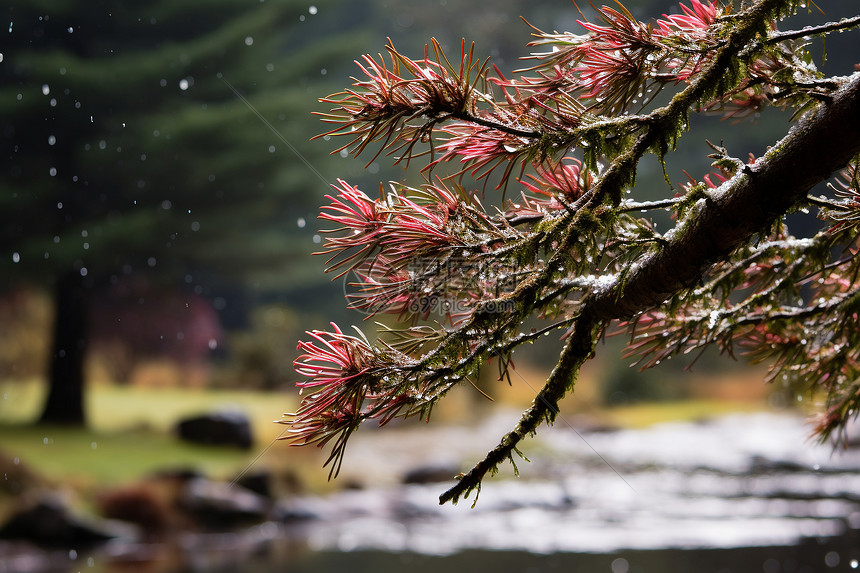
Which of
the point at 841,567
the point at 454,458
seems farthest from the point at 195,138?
the point at 841,567

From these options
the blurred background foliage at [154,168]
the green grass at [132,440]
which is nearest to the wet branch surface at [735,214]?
the green grass at [132,440]

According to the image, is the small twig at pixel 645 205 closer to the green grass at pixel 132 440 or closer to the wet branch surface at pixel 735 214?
the wet branch surface at pixel 735 214

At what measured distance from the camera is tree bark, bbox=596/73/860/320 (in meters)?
1.29

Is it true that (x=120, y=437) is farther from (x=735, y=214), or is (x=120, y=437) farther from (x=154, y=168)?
(x=735, y=214)

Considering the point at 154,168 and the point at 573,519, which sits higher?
the point at 154,168

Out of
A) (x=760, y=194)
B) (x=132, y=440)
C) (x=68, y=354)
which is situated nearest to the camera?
(x=760, y=194)

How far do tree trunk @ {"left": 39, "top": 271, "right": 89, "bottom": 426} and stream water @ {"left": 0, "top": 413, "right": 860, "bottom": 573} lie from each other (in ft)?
11.2

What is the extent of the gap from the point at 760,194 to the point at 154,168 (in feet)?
27.5

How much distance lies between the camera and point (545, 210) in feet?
5.26

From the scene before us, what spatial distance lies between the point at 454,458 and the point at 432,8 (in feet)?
34.4

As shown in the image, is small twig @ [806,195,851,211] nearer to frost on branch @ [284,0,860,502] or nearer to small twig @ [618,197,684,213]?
frost on branch @ [284,0,860,502]

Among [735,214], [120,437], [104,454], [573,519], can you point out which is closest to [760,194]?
[735,214]

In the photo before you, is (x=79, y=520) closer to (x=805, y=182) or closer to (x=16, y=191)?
(x=16, y=191)

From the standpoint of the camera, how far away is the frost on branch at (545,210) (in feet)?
4.38
